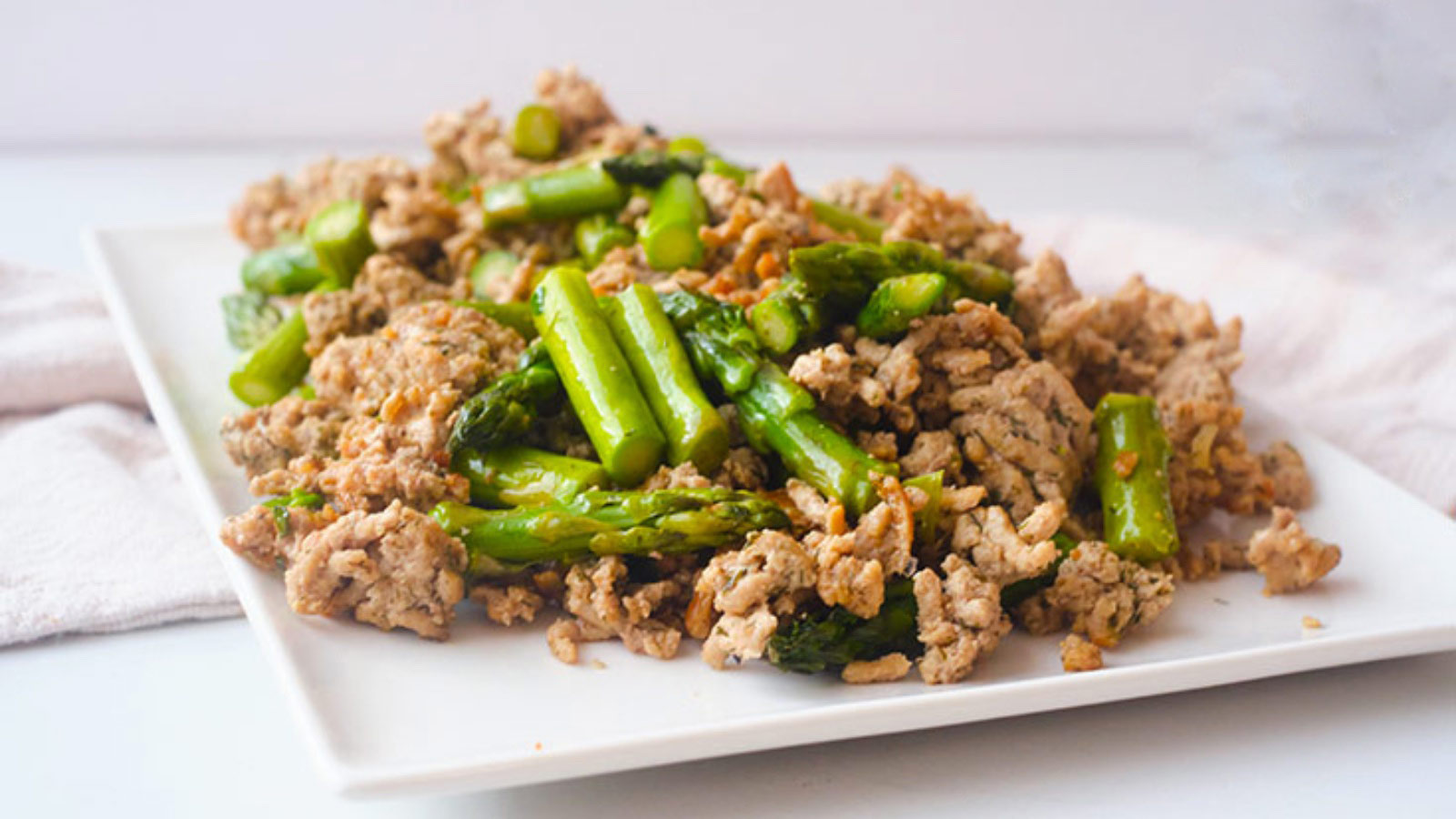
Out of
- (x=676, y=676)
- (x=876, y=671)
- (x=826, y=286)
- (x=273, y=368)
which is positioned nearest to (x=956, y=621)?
(x=876, y=671)

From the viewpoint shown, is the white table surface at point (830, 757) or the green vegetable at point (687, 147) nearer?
the white table surface at point (830, 757)

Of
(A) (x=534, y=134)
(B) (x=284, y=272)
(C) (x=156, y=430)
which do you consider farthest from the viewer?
(A) (x=534, y=134)

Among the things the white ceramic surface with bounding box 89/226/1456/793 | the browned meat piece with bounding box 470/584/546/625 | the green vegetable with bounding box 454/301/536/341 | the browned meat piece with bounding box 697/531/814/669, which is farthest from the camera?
the green vegetable with bounding box 454/301/536/341

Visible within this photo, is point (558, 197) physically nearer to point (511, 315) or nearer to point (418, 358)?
point (511, 315)

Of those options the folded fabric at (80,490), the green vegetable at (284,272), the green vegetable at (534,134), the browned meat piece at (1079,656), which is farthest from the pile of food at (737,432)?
the green vegetable at (534,134)

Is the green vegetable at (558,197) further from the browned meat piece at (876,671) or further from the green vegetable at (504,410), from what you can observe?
the browned meat piece at (876,671)

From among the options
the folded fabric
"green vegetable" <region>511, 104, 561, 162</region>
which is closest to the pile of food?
the folded fabric

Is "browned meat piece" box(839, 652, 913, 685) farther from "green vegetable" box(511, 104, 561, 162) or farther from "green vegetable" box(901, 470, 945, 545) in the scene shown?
"green vegetable" box(511, 104, 561, 162)
